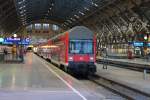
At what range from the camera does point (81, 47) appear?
32594 millimetres

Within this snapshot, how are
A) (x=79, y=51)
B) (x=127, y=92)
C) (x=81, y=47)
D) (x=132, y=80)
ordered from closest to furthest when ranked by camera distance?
(x=127, y=92) → (x=132, y=80) → (x=79, y=51) → (x=81, y=47)

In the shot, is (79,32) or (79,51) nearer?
(79,51)

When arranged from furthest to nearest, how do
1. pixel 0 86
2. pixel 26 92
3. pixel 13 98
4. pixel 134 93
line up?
pixel 134 93 < pixel 0 86 < pixel 26 92 < pixel 13 98

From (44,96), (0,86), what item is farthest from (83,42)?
(44,96)

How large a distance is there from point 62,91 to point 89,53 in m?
15.1

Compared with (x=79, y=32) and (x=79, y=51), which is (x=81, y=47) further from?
(x=79, y=32)

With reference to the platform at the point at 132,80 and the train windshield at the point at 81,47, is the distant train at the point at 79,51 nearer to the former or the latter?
the train windshield at the point at 81,47

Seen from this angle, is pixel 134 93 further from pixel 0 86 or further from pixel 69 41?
pixel 69 41

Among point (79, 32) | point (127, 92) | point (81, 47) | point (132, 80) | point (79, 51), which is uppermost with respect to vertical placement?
point (79, 32)

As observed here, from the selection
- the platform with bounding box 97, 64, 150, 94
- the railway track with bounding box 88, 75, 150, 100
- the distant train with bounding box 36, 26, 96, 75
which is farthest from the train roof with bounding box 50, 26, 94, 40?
the railway track with bounding box 88, 75, 150, 100

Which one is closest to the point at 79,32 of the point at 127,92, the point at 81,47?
the point at 81,47

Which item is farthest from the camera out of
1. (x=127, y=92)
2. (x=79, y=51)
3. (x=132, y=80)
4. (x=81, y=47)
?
(x=81, y=47)

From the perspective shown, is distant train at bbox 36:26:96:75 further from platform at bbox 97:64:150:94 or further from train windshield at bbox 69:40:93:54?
platform at bbox 97:64:150:94

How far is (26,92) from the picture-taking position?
54.9ft
